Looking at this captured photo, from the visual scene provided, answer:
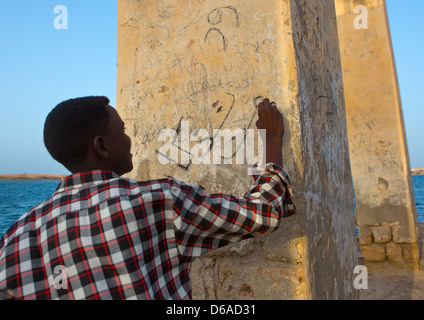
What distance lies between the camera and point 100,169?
1.14 m

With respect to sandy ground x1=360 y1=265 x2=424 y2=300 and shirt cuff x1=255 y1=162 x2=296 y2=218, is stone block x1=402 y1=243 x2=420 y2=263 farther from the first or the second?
shirt cuff x1=255 y1=162 x2=296 y2=218

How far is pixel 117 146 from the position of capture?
118 centimetres

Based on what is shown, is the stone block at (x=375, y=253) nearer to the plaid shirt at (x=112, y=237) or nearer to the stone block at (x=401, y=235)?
the stone block at (x=401, y=235)

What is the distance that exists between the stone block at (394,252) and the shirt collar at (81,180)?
611cm

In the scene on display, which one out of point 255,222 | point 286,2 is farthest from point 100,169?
point 286,2

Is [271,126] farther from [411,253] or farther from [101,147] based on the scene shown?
[411,253]

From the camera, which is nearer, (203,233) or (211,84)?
(203,233)

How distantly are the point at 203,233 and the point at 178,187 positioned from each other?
0.18 m

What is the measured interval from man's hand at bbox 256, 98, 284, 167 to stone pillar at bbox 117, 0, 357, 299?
0.04 m

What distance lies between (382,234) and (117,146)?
235 inches

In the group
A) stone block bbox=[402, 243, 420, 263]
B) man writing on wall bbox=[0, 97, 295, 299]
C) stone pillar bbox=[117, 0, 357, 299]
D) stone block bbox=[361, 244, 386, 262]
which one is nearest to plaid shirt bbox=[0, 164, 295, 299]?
man writing on wall bbox=[0, 97, 295, 299]

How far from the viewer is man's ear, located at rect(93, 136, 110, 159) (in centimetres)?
112

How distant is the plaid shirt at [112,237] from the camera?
3.20 feet
